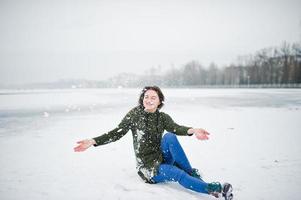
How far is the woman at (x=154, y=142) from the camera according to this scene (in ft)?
11.9

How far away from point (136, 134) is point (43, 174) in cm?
187

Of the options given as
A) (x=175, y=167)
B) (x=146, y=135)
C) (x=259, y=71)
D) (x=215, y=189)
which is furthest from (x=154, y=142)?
(x=259, y=71)

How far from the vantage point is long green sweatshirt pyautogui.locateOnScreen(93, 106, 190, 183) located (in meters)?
3.75

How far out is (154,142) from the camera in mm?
3812

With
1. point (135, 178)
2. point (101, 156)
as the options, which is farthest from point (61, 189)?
point (101, 156)

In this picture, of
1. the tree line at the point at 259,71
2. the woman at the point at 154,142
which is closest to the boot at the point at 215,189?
the woman at the point at 154,142

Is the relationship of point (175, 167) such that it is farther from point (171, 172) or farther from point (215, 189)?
point (215, 189)

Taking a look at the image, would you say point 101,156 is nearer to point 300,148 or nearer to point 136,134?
point 136,134

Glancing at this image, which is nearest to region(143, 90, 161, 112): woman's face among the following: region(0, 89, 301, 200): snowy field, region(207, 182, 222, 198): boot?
region(0, 89, 301, 200): snowy field

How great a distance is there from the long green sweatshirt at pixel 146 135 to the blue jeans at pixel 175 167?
0.10 m

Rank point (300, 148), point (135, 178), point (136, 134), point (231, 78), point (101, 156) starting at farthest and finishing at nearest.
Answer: point (231, 78) → point (300, 148) → point (101, 156) → point (135, 178) → point (136, 134)

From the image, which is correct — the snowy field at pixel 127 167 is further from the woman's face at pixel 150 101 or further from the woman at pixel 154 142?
the woman's face at pixel 150 101

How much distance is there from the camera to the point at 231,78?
320 feet

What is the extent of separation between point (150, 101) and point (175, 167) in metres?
0.94
